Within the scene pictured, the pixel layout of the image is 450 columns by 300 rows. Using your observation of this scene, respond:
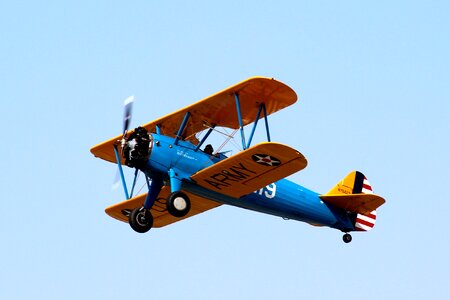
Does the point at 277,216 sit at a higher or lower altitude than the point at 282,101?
lower

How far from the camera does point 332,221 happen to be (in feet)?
76.7

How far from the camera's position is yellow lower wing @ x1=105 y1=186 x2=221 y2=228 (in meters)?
22.8

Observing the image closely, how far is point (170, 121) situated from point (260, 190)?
Answer: 7.82 feet

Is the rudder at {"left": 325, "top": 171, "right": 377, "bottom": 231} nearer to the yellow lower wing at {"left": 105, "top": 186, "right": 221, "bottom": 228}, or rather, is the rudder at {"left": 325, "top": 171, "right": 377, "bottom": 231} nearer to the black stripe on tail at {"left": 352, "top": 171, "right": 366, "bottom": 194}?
the black stripe on tail at {"left": 352, "top": 171, "right": 366, "bottom": 194}

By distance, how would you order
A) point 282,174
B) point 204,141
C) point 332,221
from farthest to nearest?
point 332,221 → point 204,141 → point 282,174

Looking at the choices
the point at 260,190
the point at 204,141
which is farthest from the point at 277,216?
the point at 204,141

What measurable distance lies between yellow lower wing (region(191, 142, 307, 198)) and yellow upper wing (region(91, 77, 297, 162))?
138cm

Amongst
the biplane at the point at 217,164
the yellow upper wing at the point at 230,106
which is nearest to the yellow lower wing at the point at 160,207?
the biplane at the point at 217,164

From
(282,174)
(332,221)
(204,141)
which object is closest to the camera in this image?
(282,174)

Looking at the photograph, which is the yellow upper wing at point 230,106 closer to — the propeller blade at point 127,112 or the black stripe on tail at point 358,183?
the propeller blade at point 127,112

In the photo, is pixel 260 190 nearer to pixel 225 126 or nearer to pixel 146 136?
pixel 225 126

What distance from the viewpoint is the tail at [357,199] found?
23375 millimetres

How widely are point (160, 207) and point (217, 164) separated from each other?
3606mm

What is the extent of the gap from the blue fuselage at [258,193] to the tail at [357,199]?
0.19 metres
